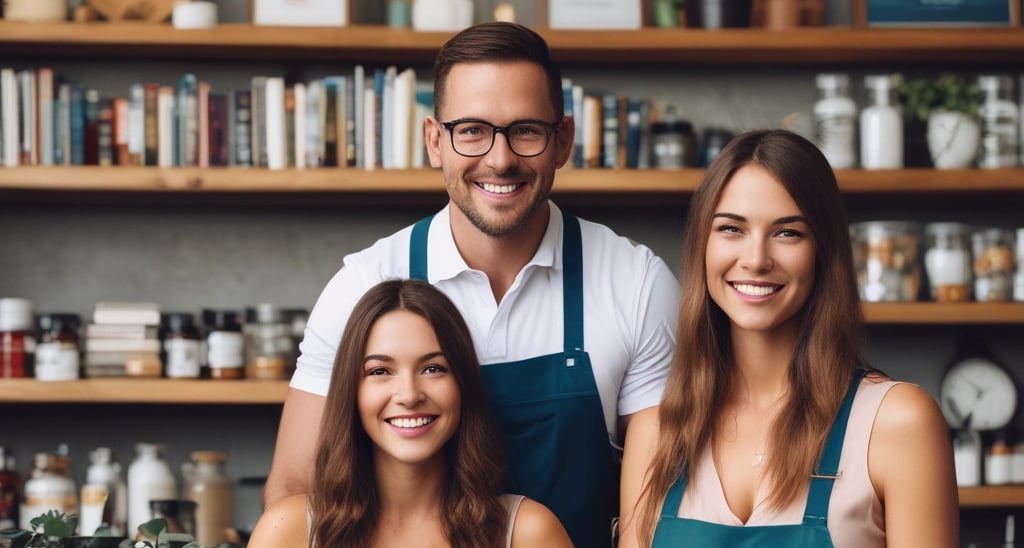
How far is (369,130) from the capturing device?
114 inches

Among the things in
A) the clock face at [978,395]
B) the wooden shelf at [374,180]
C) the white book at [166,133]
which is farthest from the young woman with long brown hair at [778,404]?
the white book at [166,133]

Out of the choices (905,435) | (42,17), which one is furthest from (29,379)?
(905,435)

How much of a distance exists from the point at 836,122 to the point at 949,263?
1.43 feet

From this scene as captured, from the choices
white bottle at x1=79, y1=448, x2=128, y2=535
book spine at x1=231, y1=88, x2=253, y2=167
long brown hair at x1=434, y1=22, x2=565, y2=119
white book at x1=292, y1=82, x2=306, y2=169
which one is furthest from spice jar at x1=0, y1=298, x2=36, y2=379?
long brown hair at x1=434, y1=22, x2=565, y2=119

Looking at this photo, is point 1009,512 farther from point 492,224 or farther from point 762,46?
point 492,224

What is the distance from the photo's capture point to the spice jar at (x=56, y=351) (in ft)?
9.34

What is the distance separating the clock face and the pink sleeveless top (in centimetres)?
157

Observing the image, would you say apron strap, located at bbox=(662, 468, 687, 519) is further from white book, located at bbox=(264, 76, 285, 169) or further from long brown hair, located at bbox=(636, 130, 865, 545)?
white book, located at bbox=(264, 76, 285, 169)

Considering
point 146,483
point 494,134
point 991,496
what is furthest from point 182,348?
point 991,496

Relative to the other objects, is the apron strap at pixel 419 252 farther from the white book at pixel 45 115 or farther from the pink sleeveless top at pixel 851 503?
the white book at pixel 45 115

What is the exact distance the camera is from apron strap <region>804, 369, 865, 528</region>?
1.48 meters

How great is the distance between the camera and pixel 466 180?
6.07 ft

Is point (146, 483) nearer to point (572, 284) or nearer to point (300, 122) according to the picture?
point (300, 122)

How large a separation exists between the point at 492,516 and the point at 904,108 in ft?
5.79
